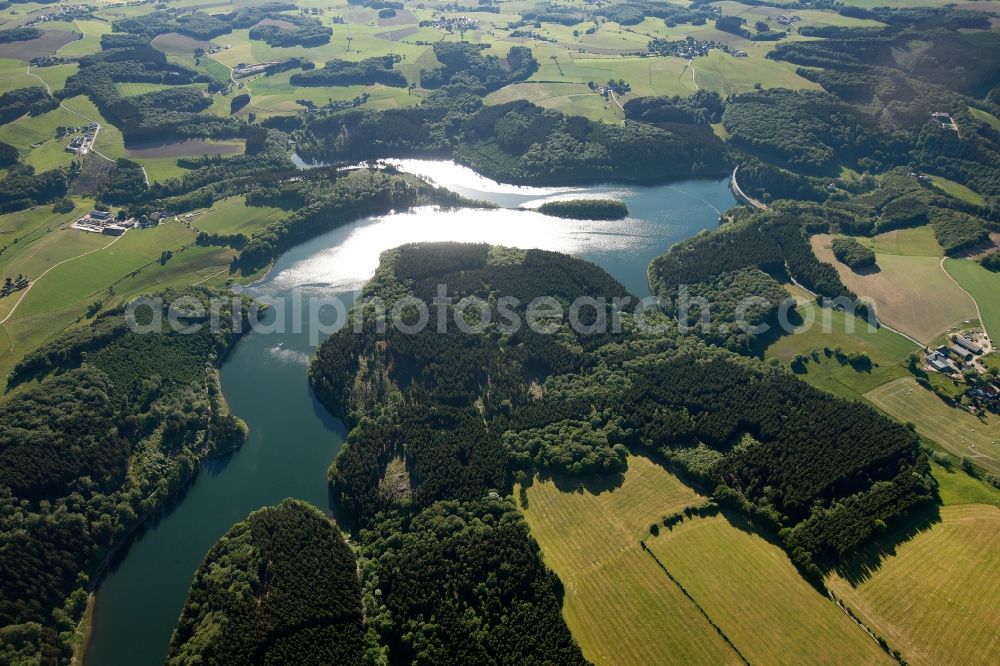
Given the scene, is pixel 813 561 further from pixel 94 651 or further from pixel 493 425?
pixel 94 651

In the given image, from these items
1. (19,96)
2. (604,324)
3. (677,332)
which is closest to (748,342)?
(677,332)

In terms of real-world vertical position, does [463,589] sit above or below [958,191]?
below

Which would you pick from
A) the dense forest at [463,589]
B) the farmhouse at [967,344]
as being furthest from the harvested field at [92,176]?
the farmhouse at [967,344]

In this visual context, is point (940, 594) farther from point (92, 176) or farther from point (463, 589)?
point (92, 176)

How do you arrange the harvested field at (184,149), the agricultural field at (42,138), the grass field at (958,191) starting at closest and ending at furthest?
the grass field at (958,191), the agricultural field at (42,138), the harvested field at (184,149)

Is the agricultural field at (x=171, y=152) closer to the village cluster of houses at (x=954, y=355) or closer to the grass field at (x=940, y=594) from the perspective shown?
the grass field at (x=940, y=594)

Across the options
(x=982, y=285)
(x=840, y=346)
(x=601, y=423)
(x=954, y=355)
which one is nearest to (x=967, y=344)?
(x=954, y=355)
